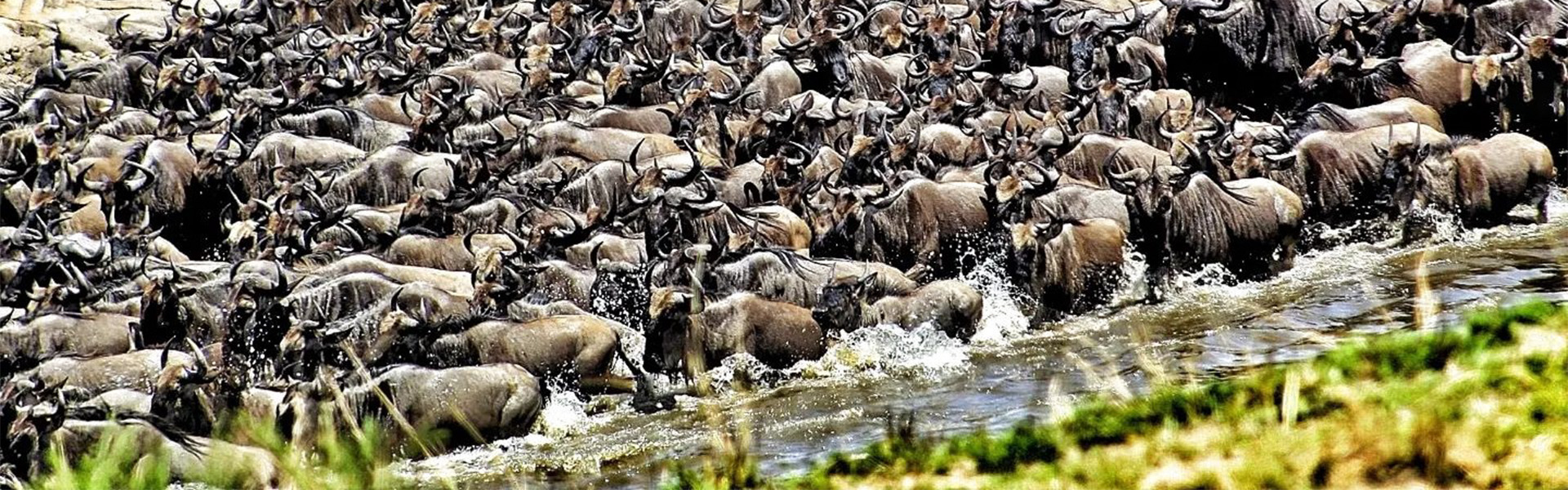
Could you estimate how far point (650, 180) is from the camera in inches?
664

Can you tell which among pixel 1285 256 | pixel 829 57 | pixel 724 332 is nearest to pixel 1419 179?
pixel 1285 256

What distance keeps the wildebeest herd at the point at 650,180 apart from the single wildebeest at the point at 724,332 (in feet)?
0.08

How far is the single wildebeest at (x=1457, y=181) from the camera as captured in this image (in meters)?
16.4

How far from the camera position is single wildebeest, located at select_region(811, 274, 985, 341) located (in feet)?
44.6

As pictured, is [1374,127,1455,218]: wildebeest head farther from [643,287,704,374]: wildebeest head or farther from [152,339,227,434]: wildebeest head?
[152,339,227,434]: wildebeest head

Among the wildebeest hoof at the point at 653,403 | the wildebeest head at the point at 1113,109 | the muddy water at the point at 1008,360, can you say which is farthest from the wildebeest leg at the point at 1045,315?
the wildebeest head at the point at 1113,109

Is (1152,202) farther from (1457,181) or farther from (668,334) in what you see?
(668,334)

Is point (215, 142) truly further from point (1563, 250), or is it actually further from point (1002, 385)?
point (1563, 250)

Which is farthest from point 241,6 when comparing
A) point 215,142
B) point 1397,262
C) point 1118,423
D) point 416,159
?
point 1118,423

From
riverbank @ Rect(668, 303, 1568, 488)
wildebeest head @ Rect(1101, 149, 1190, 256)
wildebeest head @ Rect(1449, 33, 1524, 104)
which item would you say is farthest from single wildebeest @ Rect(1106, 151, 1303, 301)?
riverbank @ Rect(668, 303, 1568, 488)

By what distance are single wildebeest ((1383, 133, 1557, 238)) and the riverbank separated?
11625mm

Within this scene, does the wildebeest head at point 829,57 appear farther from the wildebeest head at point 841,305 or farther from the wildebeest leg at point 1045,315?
the wildebeest head at point 841,305

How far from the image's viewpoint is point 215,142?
19719 mm

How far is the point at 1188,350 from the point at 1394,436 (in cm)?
872
